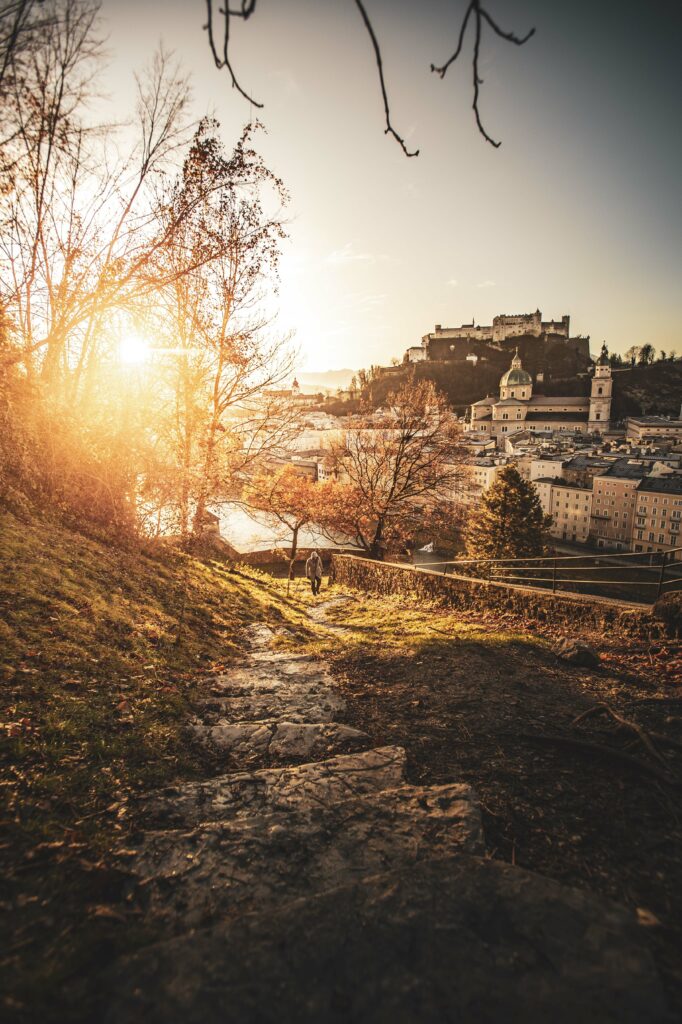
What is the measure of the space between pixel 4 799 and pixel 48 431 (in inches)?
250

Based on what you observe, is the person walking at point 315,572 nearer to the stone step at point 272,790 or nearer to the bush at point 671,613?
the bush at point 671,613

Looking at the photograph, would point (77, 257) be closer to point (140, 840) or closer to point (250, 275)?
point (250, 275)

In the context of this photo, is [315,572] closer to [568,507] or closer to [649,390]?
[568,507]

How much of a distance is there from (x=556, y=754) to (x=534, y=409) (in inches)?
4934

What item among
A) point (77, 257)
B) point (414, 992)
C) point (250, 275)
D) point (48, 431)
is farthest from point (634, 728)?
point (250, 275)

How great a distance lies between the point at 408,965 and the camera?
146 cm

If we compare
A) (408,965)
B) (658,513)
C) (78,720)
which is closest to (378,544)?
(78,720)

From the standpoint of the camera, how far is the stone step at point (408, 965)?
1292 millimetres

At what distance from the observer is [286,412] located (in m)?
11.2

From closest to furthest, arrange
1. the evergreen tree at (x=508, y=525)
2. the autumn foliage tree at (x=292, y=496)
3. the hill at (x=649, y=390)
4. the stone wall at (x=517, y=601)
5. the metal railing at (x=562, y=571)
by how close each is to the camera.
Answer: the metal railing at (x=562, y=571) < the stone wall at (x=517, y=601) < the autumn foliage tree at (x=292, y=496) < the evergreen tree at (x=508, y=525) < the hill at (x=649, y=390)

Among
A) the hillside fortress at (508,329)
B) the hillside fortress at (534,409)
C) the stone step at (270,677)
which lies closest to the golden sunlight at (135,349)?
the stone step at (270,677)

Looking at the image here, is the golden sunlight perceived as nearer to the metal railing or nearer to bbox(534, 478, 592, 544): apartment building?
the metal railing

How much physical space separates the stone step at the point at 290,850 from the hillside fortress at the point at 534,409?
114 m

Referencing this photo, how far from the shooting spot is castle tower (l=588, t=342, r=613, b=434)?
106 metres
